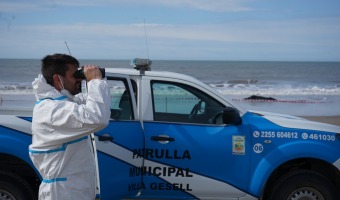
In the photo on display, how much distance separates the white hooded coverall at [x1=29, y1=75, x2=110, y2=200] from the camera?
2465 millimetres

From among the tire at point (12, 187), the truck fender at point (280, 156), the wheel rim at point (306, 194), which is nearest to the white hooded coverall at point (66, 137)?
the tire at point (12, 187)

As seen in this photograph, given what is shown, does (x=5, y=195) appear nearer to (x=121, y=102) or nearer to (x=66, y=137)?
(x=121, y=102)

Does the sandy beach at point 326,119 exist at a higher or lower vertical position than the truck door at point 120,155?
lower

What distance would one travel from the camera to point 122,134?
457 cm

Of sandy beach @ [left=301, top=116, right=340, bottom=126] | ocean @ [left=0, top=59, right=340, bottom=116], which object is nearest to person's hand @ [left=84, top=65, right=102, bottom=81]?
ocean @ [left=0, top=59, right=340, bottom=116]

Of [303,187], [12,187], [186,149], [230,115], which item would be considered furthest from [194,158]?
[12,187]

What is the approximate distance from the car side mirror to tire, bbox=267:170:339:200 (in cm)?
86

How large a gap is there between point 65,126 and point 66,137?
0.07 meters

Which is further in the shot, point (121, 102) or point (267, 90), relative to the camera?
point (267, 90)

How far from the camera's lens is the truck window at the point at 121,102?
4758 mm

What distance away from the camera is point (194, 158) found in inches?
185

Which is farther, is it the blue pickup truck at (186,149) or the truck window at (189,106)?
the truck window at (189,106)

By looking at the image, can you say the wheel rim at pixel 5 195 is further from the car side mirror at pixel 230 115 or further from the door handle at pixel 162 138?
the car side mirror at pixel 230 115

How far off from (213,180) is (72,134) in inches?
98.9
